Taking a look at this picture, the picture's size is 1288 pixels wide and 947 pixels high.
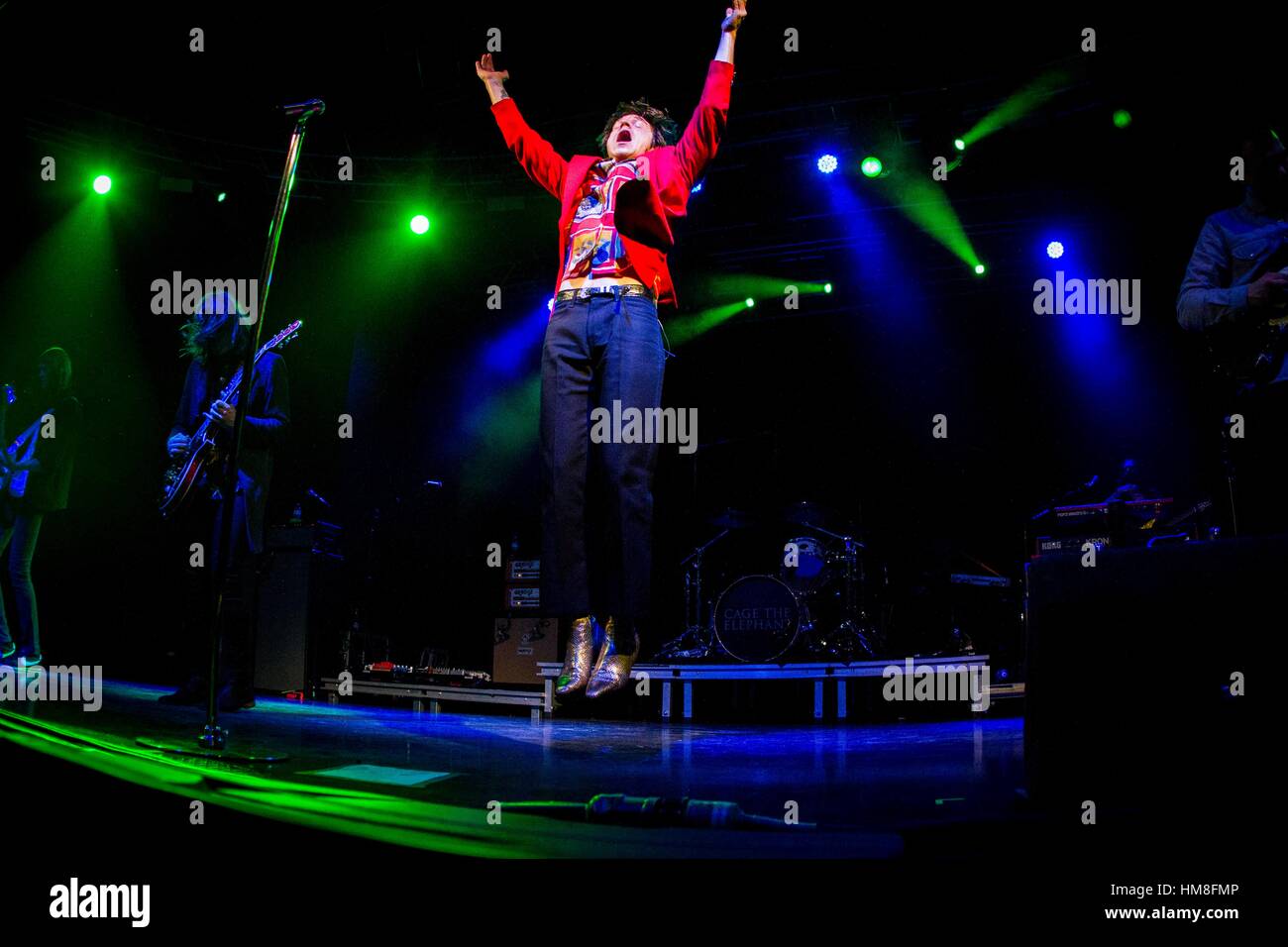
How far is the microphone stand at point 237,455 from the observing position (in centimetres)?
260

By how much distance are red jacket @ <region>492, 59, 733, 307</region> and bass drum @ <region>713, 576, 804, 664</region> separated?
4783 mm

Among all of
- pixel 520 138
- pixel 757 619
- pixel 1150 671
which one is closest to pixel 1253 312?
pixel 1150 671

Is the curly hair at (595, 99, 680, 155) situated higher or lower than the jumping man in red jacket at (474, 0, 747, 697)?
higher

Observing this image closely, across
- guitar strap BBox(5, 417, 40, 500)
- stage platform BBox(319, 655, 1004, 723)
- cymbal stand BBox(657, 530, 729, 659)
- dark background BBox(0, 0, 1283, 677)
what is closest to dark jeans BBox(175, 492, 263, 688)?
guitar strap BBox(5, 417, 40, 500)

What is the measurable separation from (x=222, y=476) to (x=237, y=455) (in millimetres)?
2019

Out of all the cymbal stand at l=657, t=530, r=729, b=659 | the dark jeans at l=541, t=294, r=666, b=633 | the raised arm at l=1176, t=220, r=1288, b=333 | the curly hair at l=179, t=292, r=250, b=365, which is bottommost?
the cymbal stand at l=657, t=530, r=729, b=659

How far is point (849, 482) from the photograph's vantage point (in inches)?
427

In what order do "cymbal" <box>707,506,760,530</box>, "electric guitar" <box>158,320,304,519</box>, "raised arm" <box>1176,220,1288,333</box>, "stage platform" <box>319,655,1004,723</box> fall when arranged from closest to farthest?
"raised arm" <box>1176,220,1288,333</box> < "electric guitar" <box>158,320,304,519</box> < "stage platform" <box>319,655,1004,723</box> < "cymbal" <box>707,506,760,530</box>

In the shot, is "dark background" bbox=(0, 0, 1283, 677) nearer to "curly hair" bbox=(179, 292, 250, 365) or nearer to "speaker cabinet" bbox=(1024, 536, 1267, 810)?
"curly hair" bbox=(179, 292, 250, 365)

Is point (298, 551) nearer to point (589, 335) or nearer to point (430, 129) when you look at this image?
point (430, 129)

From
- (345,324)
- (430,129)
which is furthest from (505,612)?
(430,129)

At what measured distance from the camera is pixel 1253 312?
2947mm

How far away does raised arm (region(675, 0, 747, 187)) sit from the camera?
3221mm

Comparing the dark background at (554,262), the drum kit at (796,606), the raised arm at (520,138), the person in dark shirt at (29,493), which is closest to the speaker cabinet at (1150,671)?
the raised arm at (520,138)
